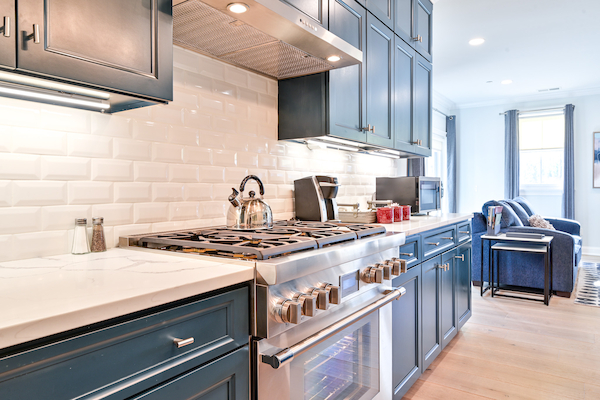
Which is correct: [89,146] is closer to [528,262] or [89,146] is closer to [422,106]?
[422,106]

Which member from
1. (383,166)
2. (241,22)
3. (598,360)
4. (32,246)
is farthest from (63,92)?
(598,360)

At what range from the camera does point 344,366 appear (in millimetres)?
1454

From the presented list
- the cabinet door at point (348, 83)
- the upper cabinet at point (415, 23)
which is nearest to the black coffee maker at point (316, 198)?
the cabinet door at point (348, 83)

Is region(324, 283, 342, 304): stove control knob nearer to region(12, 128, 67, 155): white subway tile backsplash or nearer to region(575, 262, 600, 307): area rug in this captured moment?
region(12, 128, 67, 155): white subway tile backsplash

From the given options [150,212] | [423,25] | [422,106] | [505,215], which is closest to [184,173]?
[150,212]

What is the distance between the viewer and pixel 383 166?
3480 millimetres

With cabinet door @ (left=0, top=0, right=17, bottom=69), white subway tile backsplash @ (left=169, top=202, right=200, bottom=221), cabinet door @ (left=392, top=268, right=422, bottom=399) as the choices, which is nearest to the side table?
cabinet door @ (left=392, top=268, right=422, bottom=399)

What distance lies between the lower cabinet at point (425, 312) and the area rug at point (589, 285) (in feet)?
6.27

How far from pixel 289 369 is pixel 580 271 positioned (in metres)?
5.63

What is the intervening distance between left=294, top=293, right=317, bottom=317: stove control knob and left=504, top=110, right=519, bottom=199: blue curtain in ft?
22.0

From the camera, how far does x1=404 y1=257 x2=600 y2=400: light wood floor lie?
220 centimetres

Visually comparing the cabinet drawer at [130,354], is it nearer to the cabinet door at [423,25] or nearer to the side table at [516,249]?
the cabinet door at [423,25]

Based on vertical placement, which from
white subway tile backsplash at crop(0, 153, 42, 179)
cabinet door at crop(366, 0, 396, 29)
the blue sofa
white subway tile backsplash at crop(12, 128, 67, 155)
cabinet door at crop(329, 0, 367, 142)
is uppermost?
cabinet door at crop(366, 0, 396, 29)

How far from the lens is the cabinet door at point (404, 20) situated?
8.98ft
